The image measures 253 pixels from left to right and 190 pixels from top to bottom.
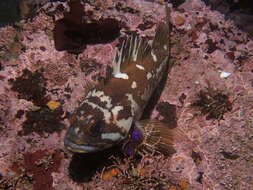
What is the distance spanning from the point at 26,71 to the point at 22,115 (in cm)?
90

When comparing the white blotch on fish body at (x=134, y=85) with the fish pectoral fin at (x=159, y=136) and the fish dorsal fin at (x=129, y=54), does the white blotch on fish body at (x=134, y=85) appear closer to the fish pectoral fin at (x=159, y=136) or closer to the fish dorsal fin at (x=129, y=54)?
the fish dorsal fin at (x=129, y=54)

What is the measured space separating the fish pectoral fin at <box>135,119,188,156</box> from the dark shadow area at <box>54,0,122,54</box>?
2.15m

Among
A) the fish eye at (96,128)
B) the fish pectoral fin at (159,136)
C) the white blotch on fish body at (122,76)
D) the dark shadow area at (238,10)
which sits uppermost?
the dark shadow area at (238,10)

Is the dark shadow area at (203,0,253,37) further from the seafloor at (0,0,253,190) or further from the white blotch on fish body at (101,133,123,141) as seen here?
the white blotch on fish body at (101,133,123,141)

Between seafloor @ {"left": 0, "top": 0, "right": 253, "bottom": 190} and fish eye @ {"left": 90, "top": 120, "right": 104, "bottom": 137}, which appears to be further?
seafloor @ {"left": 0, "top": 0, "right": 253, "bottom": 190}

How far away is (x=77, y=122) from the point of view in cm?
259

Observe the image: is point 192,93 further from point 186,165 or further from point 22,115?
point 22,115

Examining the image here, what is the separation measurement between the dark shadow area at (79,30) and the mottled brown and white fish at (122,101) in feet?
2.63

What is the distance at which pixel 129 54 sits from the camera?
3461 mm

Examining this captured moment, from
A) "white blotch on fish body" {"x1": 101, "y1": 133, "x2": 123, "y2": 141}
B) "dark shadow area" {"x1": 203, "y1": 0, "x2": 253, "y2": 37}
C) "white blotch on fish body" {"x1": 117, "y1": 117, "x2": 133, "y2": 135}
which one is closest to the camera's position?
"white blotch on fish body" {"x1": 101, "y1": 133, "x2": 123, "y2": 141}

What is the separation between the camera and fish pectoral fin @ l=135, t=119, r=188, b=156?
314 centimetres

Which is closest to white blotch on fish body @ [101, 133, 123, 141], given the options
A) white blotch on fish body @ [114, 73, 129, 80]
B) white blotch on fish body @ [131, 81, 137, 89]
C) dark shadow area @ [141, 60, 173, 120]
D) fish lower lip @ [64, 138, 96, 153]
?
fish lower lip @ [64, 138, 96, 153]

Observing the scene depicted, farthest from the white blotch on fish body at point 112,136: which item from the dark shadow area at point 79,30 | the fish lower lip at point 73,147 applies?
the dark shadow area at point 79,30

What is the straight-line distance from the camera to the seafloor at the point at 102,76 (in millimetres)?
2971
